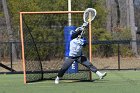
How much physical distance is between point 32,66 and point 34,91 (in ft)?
12.1

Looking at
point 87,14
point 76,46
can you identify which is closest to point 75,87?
point 76,46

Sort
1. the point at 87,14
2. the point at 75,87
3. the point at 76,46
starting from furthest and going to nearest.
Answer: the point at 87,14, the point at 76,46, the point at 75,87

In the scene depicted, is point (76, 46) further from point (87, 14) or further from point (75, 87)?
point (75, 87)

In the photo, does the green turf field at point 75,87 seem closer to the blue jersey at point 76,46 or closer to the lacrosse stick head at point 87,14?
the blue jersey at point 76,46

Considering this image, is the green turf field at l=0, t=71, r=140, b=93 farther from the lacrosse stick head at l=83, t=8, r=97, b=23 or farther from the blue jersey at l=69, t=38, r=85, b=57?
the lacrosse stick head at l=83, t=8, r=97, b=23

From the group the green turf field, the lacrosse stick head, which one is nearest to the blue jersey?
the lacrosse stick head

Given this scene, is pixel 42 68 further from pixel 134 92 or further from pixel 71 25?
pixel 134 92

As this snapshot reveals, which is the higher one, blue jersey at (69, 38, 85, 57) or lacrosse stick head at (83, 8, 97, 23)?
lacrosse stick head at (83, 8, 97, 23)

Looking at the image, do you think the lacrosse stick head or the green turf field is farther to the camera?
the lacrosse stick head

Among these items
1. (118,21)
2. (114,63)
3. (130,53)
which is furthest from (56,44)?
(118,21)

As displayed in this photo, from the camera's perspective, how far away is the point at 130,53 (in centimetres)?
3031

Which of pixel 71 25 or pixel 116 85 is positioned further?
pixel 71 25

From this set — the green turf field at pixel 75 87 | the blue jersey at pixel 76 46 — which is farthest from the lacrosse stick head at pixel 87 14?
the green turf field at pixel 75 87

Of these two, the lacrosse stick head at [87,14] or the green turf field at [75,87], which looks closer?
the green turf field at [75,87]
